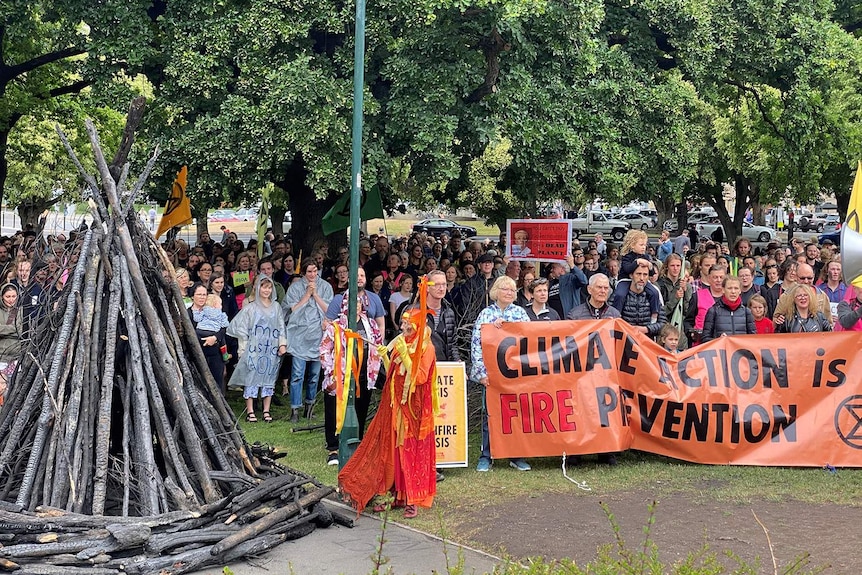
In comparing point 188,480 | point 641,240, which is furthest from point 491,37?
point 188,480

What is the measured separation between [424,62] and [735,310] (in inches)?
200

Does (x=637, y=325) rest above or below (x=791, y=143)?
below

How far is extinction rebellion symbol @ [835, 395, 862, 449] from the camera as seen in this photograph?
888cm

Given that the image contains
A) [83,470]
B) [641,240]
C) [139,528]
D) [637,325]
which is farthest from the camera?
[641,240]

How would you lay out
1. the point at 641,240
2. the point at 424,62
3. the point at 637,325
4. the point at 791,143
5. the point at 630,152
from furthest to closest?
the point at 791,143, the point at 630,152, the point at 424,62, the point at 641,240, the point at 637,325

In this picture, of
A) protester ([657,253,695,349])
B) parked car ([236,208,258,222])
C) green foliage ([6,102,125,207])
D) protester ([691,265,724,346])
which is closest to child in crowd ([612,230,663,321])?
protester ([657,253,695,349])

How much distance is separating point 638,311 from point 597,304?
0.62 meters

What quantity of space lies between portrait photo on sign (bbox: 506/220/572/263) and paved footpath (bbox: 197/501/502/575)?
6.65 metres

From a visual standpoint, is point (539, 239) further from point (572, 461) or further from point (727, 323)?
point (572, 461)

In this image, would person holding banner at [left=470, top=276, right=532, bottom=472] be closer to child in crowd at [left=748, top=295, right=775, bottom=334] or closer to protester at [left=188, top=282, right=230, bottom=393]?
child in crowd at [left=748, top=295, right=775, bottom=334]

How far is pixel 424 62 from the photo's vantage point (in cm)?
1231

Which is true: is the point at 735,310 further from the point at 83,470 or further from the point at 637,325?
the point at 83,470

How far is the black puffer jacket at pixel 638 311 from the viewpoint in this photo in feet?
32.2

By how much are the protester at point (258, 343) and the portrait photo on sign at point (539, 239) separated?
394cm
